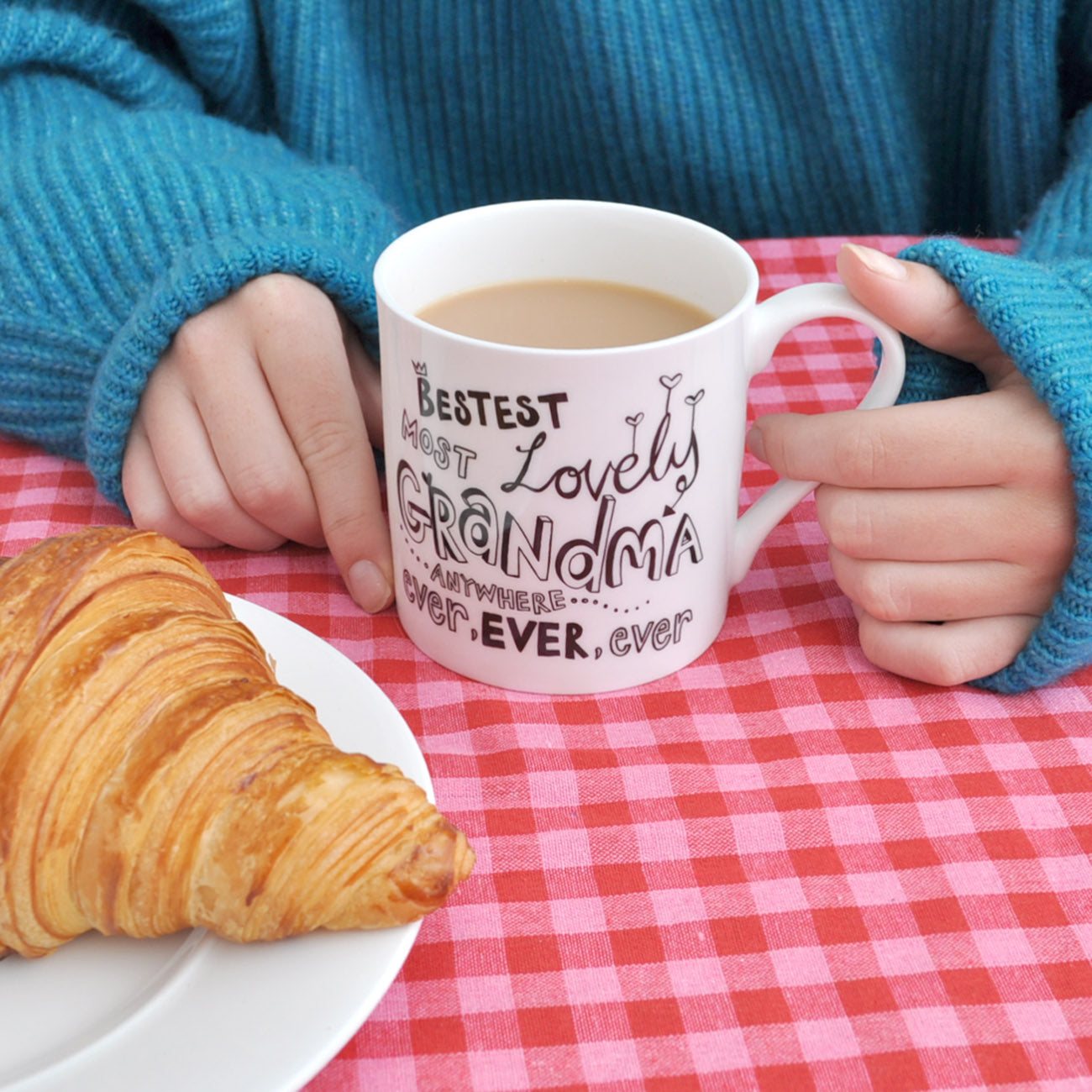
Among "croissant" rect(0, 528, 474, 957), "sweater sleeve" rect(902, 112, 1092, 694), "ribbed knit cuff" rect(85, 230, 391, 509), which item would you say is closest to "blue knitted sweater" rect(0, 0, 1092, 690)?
"ribbed knit cuff" rect(85, 230, 391, 509)

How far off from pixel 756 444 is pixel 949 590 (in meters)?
0.13

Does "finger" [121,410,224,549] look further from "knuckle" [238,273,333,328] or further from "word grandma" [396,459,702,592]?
"word grandma" [396,459,702,592]

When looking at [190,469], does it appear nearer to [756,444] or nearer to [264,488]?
[264,488]

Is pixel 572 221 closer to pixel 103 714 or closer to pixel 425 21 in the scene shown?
pixel 103 714

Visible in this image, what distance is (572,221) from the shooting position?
656mm

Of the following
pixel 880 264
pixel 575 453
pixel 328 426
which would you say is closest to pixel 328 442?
pixel 328 426

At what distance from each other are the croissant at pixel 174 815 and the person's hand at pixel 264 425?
0.26 metres

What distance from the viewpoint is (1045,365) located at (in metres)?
0.59

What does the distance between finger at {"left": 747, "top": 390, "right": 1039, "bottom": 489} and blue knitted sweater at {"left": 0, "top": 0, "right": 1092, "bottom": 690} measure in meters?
0.17

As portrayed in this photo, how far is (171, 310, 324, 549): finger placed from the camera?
28.3 inches

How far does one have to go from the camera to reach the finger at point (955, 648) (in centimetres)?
63

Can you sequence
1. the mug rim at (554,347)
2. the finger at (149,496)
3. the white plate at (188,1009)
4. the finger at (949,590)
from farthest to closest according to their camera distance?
the finger at (149,496), the finger at (949,590), the mug rim at (554,347), the white plate at (188,1009)

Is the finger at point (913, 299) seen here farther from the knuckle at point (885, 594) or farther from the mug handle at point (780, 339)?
the knuckle at point (885, 594)

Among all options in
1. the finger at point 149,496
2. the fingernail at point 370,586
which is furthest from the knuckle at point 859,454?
the finger at point 149,496
